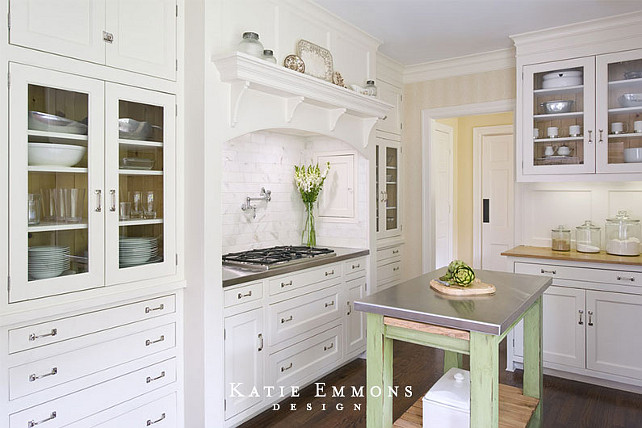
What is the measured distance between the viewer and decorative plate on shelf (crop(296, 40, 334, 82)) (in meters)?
3.13

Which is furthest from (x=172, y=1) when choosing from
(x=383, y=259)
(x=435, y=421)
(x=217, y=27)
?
(x=383, y=259)

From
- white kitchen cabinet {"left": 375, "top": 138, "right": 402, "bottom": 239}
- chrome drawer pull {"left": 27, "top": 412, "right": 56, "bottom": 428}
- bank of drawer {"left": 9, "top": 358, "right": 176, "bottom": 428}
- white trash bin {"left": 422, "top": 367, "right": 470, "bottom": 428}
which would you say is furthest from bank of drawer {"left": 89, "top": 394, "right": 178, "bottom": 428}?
white kitchen cabinet {"left": 375, "top": 138, "right": 402, "bottom": 239}

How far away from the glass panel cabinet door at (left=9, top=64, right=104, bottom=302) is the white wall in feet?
11.5

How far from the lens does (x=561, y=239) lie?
381 cm

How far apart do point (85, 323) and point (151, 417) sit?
0.66 m

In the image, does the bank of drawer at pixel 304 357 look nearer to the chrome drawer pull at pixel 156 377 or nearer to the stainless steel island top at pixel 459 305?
the chrome drawer pull at pixel 156 377

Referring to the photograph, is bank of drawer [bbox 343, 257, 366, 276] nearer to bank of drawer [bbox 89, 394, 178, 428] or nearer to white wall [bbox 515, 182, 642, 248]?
white wall [bbox 515, 182, 642, 248]

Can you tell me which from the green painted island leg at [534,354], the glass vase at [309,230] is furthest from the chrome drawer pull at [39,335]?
the green painted island leg at [534,354]

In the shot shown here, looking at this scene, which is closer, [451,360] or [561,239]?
[451,360]

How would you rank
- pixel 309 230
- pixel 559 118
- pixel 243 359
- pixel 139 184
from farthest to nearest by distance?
1. pixel 309 230
2. pixel 559 118
3. pixel 243 359
4. pixel 139 184

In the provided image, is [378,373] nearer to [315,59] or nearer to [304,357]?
[304,357]

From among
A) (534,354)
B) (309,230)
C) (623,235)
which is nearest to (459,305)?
(534,354)

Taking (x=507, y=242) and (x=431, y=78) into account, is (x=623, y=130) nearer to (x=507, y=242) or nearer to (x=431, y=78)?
(x=431, y=78)

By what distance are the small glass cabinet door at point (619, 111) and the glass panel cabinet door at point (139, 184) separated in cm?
313
